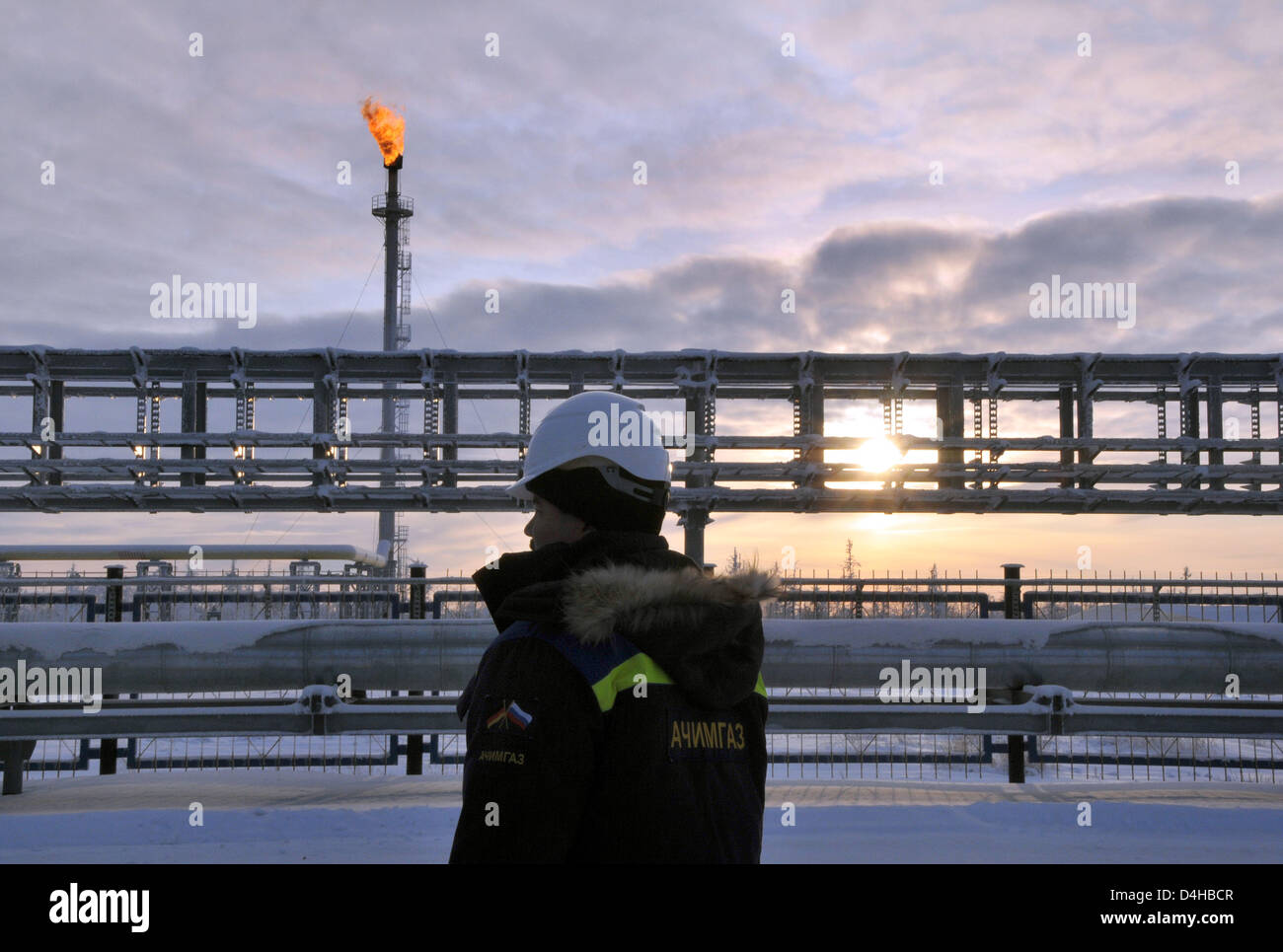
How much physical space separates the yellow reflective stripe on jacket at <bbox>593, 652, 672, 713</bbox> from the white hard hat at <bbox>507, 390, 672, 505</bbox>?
37cm

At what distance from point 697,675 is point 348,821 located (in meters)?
6.04

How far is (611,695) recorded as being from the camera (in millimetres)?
1666

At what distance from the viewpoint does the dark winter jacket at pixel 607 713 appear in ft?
5.24

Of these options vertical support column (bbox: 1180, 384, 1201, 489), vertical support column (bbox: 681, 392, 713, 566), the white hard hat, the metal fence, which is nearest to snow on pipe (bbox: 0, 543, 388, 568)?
the metal fence

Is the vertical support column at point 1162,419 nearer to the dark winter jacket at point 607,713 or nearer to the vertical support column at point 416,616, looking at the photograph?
the vertical support column at point 416,616

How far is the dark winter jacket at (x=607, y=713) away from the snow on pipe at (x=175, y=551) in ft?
49.7

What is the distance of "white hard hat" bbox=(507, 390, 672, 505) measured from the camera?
1.95 meters

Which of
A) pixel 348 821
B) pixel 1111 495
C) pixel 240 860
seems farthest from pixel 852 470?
pixel 240 860

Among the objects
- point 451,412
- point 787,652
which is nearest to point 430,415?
point 451,412

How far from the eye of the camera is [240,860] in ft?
19.8

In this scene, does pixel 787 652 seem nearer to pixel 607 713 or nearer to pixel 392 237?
pixel 607 713

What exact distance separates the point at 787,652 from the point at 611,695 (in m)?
5.65

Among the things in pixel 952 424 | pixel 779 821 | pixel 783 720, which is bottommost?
pixel 779 821

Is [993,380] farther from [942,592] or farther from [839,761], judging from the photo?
[839,761]
